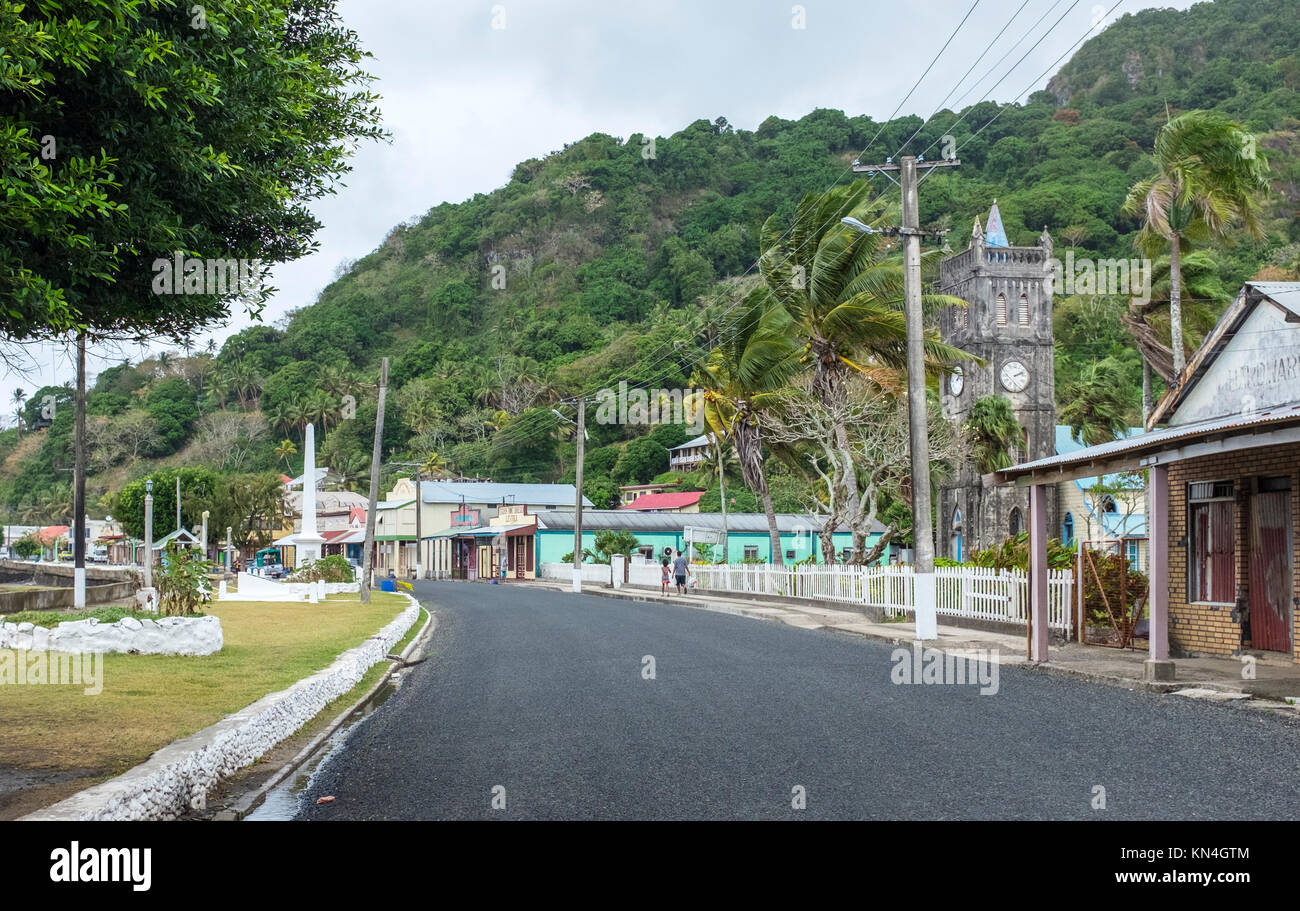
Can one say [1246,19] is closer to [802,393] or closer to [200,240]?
[802,393]

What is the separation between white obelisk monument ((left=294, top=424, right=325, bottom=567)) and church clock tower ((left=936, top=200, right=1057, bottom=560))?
3031 cm

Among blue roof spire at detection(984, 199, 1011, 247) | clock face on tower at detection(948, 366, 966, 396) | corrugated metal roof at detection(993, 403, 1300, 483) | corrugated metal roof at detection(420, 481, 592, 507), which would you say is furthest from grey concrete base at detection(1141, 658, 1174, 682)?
corrugated metal roof at detection(420, 481, 592, 507)

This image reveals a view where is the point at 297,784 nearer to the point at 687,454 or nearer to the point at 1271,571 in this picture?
the point at 1271,571

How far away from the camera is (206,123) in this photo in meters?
7.41

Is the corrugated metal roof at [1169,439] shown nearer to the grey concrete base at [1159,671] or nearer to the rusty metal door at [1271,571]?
the rusty metal door at [1271,571]

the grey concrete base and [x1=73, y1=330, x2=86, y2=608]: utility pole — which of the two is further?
[x1=73, y1=330, x2=86, y2=608]: utility pole

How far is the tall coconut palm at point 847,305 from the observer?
31.0 metres

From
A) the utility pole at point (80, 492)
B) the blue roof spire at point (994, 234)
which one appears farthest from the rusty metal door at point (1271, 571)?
the blue roof spire at point (994, 234)

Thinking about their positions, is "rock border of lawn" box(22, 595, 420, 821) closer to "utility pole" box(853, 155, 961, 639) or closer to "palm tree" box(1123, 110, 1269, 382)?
"utility pole" box(853, 155, 961, 639)

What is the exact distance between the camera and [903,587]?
26.7 metres

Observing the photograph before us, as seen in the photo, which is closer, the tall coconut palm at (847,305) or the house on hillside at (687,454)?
the tall coconut palm at (847,305)

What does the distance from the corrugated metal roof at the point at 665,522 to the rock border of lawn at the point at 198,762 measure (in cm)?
4991

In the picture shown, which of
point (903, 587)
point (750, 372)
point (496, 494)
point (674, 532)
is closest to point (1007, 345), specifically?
point (674, 532)

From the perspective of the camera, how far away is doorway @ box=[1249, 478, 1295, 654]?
1555 centimetres
